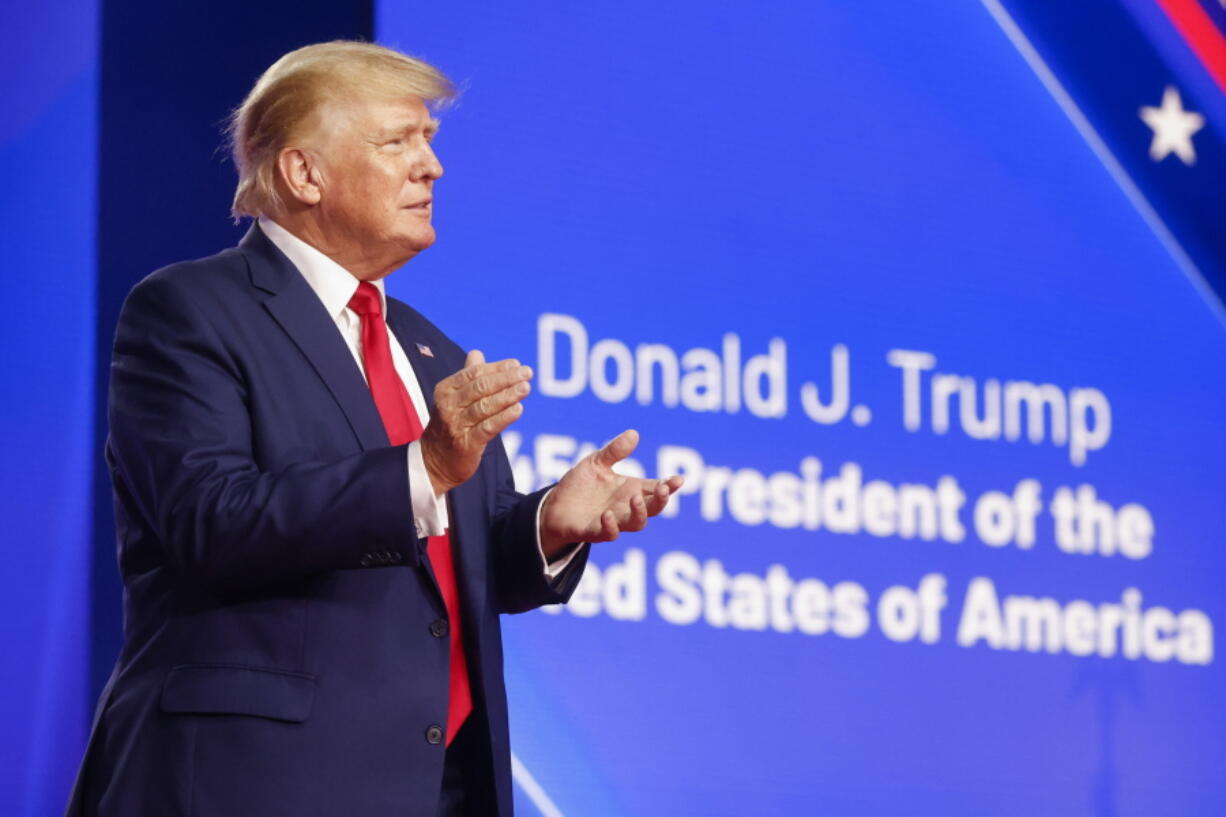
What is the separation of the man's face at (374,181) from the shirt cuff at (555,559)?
0.35 metres

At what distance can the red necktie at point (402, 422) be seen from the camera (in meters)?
1.84

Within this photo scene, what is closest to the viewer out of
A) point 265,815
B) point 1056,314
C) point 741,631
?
point 265,815

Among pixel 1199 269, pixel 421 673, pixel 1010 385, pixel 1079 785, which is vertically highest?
pixel 1199 269

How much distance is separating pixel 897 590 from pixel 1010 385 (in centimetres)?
53

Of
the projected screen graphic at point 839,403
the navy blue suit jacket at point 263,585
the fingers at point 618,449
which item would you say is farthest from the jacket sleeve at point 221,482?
the projected screen graphic at point 839,403

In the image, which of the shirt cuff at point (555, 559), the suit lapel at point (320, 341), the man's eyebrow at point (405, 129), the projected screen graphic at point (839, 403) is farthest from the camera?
the projected screen graphic at point (839, 403)

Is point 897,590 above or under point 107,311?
under

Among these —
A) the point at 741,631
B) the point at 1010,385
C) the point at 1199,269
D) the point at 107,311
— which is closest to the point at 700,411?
the point at 741,631

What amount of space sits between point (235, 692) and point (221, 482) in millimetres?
208

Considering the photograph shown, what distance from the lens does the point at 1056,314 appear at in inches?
143

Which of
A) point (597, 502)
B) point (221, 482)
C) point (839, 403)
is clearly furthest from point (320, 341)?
point (839, 403)

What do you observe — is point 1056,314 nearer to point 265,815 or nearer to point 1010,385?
point 1010,385

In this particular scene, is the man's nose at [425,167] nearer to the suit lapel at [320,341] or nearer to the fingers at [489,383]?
the suit lapel at [320,341]

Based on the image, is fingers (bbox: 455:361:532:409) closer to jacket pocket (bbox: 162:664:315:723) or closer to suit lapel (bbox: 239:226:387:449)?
suit lapel (bbox: 239:226:387:449)
